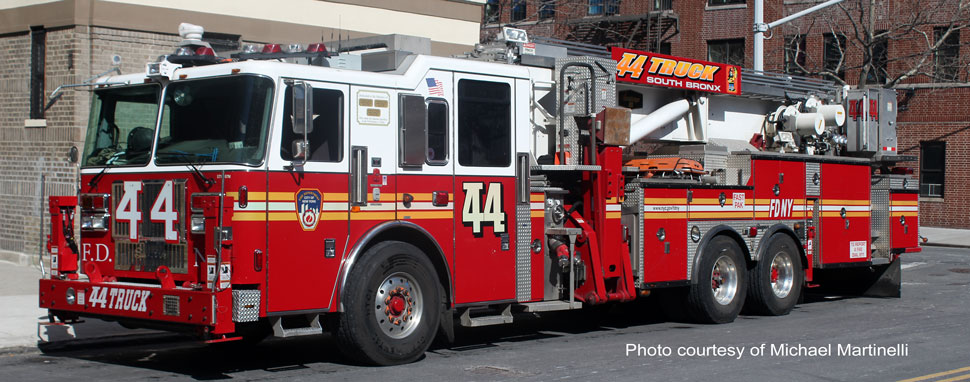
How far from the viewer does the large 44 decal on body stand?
8.76 meters

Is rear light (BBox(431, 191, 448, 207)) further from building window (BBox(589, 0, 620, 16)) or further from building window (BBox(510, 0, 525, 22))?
building window (BBox(589, 0, 620, 16))

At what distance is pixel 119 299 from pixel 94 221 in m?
0.91

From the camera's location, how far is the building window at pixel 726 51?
4003 centimetres

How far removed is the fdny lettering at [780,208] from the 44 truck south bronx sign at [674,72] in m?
1.53

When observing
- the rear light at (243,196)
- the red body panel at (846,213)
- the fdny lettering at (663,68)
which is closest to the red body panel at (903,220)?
the red body panel at (846,213)

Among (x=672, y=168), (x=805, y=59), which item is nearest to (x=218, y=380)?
(x=672, y=168)

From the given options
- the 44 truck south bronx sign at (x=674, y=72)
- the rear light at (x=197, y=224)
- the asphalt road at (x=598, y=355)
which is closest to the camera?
the rear light at (x=197, y=224)

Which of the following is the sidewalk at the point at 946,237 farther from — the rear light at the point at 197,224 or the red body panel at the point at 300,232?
the rear light at the point at 197,224

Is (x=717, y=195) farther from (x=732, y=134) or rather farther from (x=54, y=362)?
(x=54, y=362)

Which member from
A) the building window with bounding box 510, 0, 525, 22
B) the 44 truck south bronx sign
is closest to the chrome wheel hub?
the 44 truck south bronx sign

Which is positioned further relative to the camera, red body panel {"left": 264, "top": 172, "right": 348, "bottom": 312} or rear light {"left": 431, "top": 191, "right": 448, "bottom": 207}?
rear light {"left": 431, "top": 191, "right": 448, "bottom": 207}

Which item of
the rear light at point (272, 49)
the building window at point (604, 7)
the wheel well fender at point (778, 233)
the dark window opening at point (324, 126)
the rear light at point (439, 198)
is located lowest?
the wheel well fender at point (778, 233)

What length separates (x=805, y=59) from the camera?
3816 cm

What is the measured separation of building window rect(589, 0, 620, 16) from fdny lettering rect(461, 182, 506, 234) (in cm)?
3110
